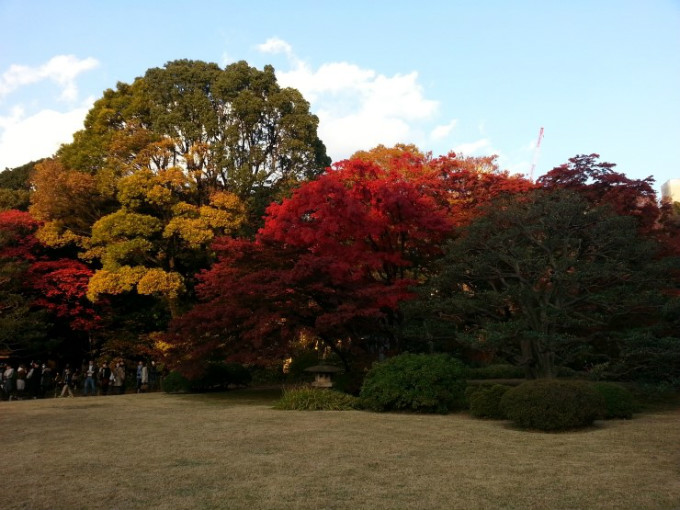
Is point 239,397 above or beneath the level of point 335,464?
beneath

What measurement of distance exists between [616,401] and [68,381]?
1691 centimetres

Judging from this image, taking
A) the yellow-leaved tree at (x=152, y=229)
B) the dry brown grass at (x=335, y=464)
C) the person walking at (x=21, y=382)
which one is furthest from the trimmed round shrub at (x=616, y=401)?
the person walking at (x=21, y=382)

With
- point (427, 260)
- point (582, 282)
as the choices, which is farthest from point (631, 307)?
point (427, 260)

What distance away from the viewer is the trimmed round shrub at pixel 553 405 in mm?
9414

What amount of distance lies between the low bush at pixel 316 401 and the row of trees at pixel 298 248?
134 centimetres

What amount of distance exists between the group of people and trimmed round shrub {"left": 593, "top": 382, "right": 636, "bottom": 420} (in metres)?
15.9

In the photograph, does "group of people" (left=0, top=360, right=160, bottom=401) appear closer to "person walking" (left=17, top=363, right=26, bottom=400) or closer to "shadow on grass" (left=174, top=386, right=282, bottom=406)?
"person walking" (left=17, top=363, right=26, bottom=400)

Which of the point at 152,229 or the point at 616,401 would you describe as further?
the point at 152,229

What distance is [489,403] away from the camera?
11078mm

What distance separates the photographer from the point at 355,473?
6469mm

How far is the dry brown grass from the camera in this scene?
5453mm

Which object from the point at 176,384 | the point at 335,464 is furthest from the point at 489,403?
the point at 176,384

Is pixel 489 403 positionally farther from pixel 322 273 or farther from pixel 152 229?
pixel 152 229

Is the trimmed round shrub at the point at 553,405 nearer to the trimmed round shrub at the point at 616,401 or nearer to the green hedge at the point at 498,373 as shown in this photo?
the trimmed round shrub at the point at 616,401
